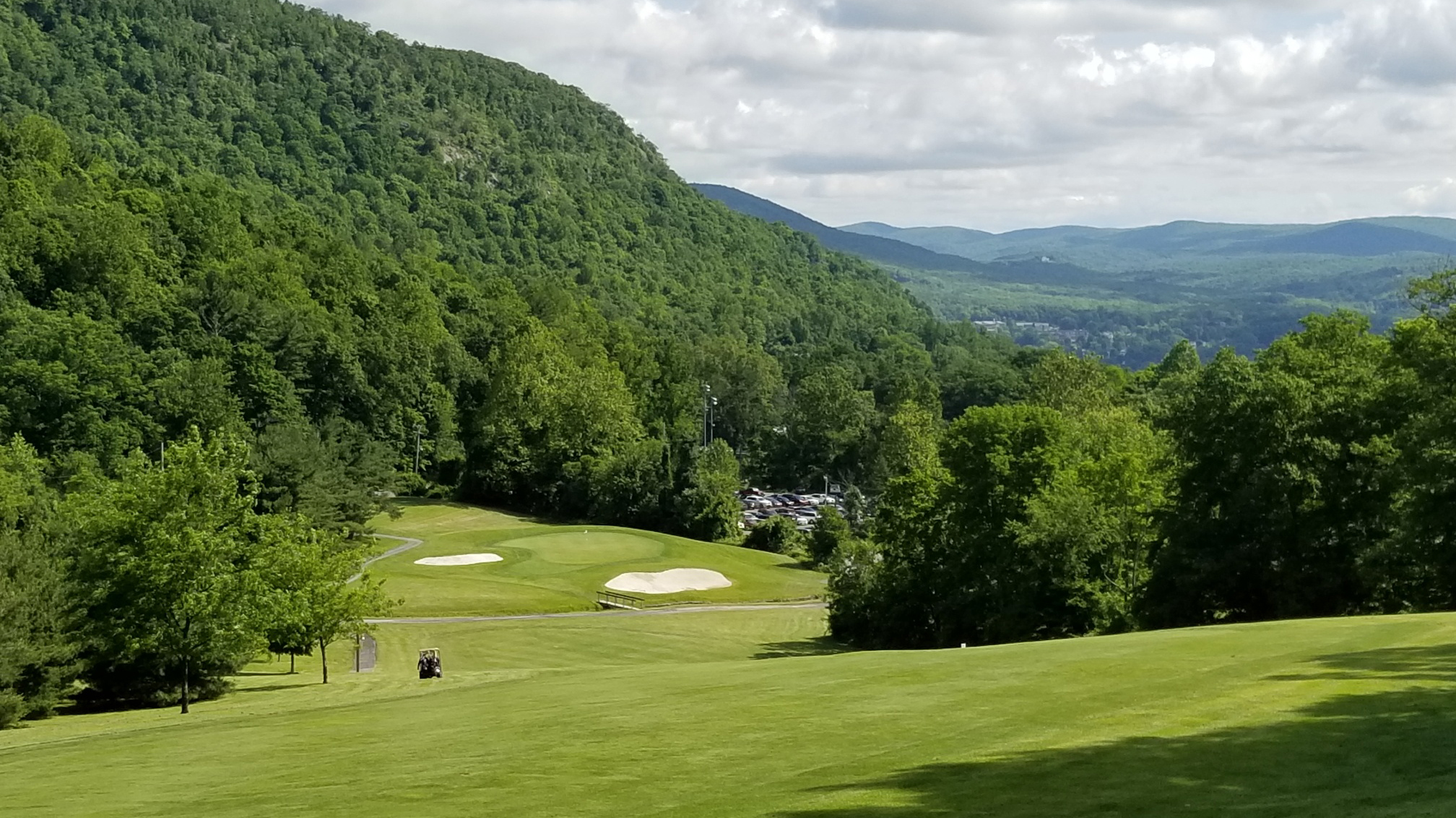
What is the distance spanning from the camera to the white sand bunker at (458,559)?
74.2 metres

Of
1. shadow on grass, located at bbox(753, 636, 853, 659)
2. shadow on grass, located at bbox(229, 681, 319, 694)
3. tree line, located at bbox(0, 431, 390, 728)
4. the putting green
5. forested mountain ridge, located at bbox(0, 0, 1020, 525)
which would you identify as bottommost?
shadow on grass, located at bbox(753, 636, 853, 659)

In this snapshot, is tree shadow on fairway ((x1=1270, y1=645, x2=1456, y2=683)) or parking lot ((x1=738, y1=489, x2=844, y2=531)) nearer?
tree shadow on fairway ((x1=1270, y1=645, x2=1456, y2=683))

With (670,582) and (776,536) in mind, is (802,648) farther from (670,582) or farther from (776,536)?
(776,536)

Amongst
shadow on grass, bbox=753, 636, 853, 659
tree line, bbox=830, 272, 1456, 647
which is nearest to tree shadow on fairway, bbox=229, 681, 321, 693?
shadow on grass, bbox=753, 636, 853, 659

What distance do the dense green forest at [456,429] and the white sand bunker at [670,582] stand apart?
7.86 metres

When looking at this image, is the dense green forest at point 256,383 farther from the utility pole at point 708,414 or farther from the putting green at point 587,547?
the putting green at point 587,547

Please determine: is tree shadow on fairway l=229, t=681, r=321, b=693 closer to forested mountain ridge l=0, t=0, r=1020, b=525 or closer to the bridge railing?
the bridge railing

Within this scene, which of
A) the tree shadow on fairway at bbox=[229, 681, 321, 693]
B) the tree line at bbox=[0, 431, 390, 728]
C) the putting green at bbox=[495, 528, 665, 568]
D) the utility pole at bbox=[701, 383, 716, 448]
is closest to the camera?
the tree line at bbox=[0, 431, 390, 728]

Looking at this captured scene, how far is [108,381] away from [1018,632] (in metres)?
68.0

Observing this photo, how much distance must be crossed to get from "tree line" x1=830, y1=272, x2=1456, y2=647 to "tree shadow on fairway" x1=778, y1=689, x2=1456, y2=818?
957 inches

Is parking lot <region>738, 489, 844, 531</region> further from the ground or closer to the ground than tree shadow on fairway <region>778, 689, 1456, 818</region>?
closer to the ground

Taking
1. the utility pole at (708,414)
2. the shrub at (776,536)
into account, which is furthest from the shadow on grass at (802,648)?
the utility pole at (708,414)

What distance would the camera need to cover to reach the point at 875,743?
1634cm

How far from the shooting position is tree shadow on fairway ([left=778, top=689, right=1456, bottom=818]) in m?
11.9
